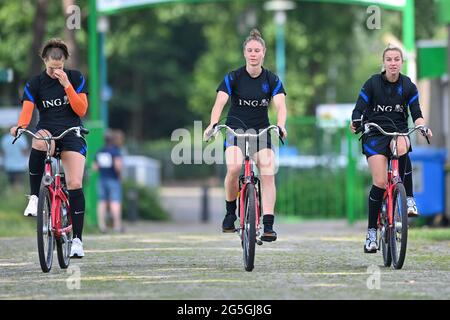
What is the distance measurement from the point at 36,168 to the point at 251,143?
185 cm

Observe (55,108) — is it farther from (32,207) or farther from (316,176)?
(316,176)

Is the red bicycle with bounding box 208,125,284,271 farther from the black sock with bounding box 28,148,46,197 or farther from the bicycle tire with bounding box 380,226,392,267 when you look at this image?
the black sock with bounding box 28,148,46,197

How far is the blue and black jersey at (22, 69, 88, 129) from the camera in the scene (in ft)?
33.8

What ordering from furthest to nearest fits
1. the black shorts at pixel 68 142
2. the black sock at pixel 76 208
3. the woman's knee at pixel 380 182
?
1. the black sock at pixel 76 208
2. the woman's knee at pixel 380 182
3. the black shorts at pixel 68 142

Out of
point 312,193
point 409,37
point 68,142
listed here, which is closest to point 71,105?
point 68,142

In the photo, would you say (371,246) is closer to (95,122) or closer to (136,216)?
(95,122)

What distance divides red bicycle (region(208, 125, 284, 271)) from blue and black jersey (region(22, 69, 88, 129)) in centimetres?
125

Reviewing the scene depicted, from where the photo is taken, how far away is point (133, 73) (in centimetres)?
6888

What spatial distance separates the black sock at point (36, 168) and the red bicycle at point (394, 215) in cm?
275

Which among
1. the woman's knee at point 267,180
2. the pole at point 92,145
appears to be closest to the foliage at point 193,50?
the pole at point 92,145

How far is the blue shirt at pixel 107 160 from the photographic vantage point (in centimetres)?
2128

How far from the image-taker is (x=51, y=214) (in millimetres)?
10031

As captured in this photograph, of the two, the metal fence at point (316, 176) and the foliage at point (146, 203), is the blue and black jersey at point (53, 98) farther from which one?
the foliage at point (146, 203)
